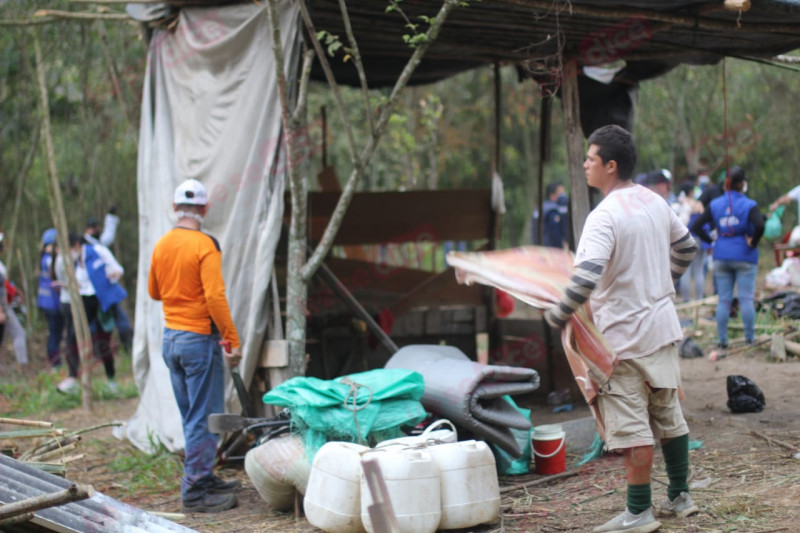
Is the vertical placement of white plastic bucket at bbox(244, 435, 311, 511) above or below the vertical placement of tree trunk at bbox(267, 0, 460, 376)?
below

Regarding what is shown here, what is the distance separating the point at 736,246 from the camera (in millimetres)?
9289

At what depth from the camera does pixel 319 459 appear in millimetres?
4492

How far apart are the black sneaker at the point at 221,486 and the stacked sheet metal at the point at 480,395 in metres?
1.40

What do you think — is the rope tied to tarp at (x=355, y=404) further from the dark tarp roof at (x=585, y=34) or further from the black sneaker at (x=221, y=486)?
the dark tarp roof at (x=585, y=34)

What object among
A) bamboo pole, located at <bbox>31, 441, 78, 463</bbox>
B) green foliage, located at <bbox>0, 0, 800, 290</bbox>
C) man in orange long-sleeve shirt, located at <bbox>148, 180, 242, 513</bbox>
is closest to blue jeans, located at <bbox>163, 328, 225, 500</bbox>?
man in orange long-sleeve shirt, located at <bbox>148, 180, 242, 513</bbox>

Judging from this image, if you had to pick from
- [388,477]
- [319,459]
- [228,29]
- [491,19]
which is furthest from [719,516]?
[228,29]

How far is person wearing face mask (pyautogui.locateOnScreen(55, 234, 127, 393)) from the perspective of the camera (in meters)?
9.95

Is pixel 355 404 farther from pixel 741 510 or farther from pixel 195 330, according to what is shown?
pixel 741 510

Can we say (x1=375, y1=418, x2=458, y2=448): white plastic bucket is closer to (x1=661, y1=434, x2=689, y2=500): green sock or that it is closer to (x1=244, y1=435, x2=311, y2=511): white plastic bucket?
(x1=244, y1=435, x2=311, y2=511): white plastic bucket

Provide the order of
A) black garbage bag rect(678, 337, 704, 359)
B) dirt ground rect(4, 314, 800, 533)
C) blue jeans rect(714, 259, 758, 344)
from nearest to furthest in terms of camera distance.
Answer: dirt ground rect(4, 314, 800, 533) < blue jeans rect(714, 259, 758, 344) < black garbage bag rect(678, 337, 704, 359)

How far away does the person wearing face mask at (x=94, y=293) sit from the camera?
32.7 feet

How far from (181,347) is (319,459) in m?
1.40

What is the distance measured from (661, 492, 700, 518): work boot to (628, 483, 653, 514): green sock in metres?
0.36

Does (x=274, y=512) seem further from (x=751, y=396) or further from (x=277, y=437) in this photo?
(x=751, y=396)
